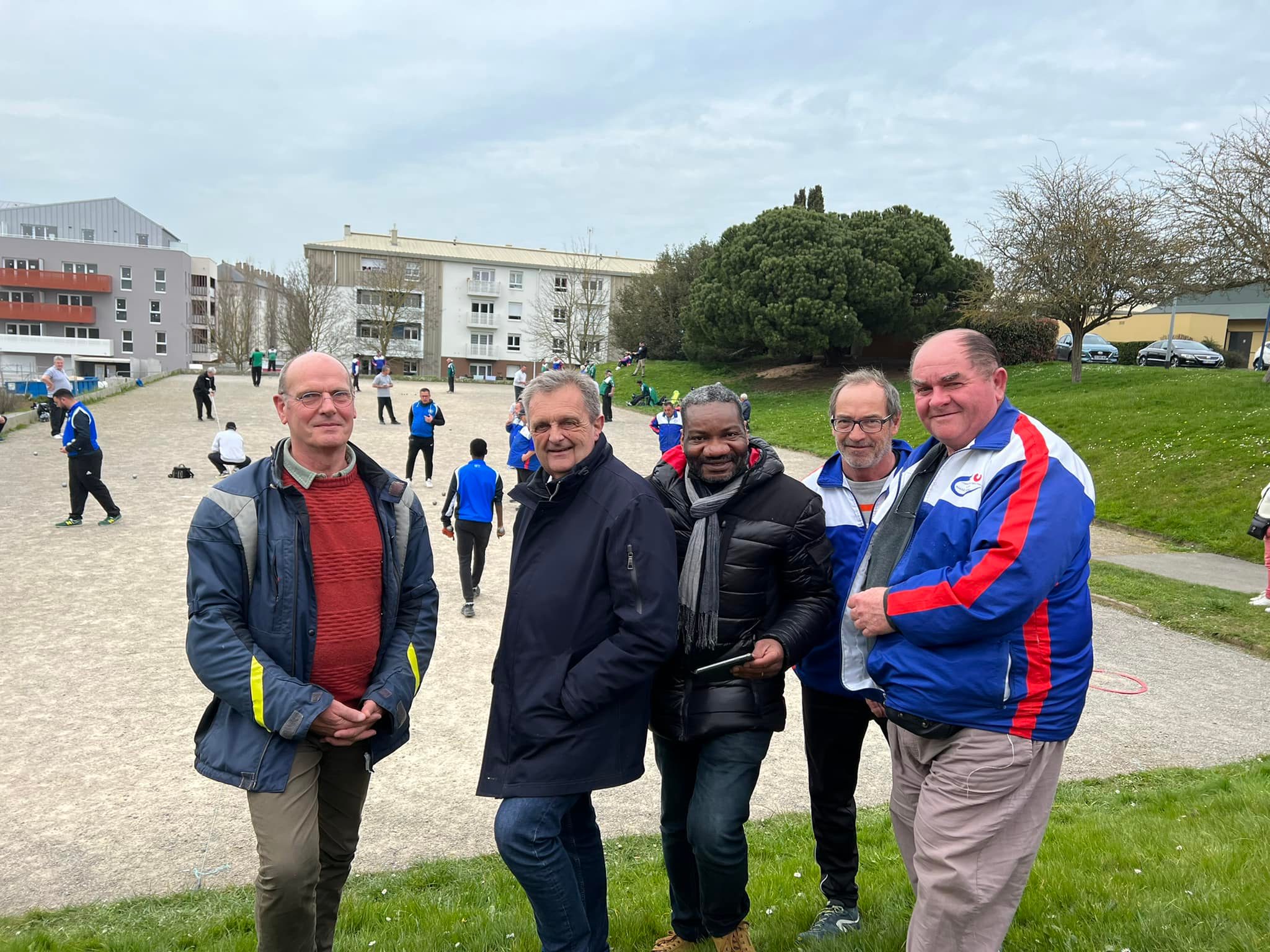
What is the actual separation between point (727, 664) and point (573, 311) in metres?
56.5

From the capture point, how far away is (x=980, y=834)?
2.30 metres

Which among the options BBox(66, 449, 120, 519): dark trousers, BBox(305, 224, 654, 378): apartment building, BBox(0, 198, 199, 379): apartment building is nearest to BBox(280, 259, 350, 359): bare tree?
BBox(305, 224, 654, 378): apartment building

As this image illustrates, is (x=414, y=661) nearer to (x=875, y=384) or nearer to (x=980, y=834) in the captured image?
(x=980, y=834)

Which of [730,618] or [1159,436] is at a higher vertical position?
[730,618]

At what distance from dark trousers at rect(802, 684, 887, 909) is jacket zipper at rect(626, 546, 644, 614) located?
1.10m

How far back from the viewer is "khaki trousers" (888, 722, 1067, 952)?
2295mm

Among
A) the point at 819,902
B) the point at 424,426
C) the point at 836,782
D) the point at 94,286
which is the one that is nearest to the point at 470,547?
the point at 819,902

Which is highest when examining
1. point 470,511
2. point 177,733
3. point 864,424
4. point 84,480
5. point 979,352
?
→ point 979,352

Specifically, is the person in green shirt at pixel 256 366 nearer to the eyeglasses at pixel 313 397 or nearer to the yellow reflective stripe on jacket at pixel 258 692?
the eyeglasses at pixel 313 397

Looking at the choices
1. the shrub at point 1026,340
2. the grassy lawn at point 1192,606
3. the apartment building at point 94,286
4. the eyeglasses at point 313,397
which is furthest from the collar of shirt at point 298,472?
the apartment building at point 94,286

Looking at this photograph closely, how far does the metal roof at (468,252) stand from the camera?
70.4 metres

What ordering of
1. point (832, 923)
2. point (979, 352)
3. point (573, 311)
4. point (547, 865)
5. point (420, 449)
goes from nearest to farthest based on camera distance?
point (979, 352), point (547, 865), point (832, 923), point (420, 449), point (573, 311)

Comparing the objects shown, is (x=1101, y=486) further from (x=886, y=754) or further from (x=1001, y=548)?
(x=1001, y=548)

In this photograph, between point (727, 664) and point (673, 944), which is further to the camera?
point (673, 944)
